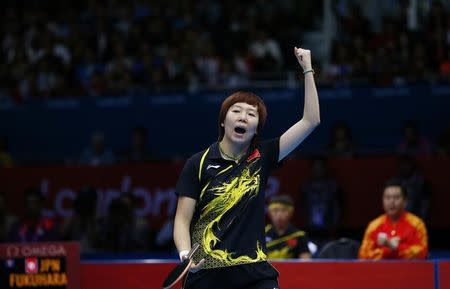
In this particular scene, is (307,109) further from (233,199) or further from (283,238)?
(283,238)

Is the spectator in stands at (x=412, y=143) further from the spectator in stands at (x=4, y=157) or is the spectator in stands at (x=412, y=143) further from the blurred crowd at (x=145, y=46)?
the spectator in stands at (x=4, y=157)

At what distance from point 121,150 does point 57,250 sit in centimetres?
657

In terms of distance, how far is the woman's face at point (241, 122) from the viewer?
5.91m

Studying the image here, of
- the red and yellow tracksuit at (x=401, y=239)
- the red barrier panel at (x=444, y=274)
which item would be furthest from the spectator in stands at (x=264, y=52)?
the red barrier panel at (x=444, y=274)

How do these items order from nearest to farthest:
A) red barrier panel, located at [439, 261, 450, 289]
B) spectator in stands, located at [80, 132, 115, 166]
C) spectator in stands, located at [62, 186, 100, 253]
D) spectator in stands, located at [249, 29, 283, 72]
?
1. red barrier panel, located at [439, 261, 450, 289]
2. spectator in stands, located at [62, 186, 100, 253]
3. spectator in stands, located at [80, 132, 115, 166]
4. spectator in stands, located at [249, 29, 283, 72]

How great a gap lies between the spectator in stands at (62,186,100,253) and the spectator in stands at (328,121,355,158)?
9.86ft

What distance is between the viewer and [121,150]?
14898 millimetres

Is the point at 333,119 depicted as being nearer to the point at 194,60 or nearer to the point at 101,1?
the point at 194,60

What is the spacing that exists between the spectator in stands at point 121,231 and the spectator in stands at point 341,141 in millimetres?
2733

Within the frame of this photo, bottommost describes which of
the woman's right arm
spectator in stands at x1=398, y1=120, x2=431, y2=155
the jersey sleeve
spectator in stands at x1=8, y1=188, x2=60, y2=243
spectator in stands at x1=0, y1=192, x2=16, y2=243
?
spectator in stands at x1=0, y1=192, x2=16, y2=243

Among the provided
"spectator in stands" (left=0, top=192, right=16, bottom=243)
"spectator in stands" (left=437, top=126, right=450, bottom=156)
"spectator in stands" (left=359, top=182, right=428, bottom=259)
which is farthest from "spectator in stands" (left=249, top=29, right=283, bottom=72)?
"spectator in stands" (left=359, top=182, right=428, bottom=259)

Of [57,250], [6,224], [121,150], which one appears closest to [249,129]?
[57,250]

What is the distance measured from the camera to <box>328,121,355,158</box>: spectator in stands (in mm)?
13094

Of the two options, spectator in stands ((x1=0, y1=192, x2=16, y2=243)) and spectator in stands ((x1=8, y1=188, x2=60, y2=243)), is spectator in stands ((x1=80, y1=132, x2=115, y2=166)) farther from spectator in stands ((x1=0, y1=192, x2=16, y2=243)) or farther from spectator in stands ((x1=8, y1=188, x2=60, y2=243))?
spectator in stands ((x1=8, y1=188, x2=60, y2=243))
